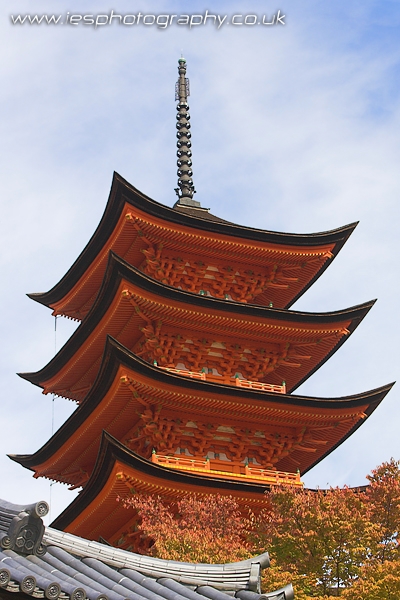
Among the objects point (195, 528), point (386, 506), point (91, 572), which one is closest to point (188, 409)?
point (195, 528)

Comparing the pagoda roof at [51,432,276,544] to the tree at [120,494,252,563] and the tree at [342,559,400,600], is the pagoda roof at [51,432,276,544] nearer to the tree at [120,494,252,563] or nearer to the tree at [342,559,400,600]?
the tree at [120,494,252,563]

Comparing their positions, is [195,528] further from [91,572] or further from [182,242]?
[91,572]

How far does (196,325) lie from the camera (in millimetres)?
28953

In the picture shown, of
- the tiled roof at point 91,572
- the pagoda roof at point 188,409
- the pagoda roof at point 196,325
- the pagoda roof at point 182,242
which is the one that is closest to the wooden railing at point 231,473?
the pagoda roof at point 188,409

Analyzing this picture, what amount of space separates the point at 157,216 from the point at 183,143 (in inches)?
373

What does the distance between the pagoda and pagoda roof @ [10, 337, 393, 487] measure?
0.14 ft

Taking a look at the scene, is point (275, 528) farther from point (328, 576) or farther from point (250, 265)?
point (250, 265)

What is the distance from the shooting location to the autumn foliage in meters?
18.7

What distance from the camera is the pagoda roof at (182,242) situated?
96.6 ft

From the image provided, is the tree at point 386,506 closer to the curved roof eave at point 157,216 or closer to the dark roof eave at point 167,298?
the dark roof eave at point 167,298

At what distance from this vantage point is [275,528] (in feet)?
67.9

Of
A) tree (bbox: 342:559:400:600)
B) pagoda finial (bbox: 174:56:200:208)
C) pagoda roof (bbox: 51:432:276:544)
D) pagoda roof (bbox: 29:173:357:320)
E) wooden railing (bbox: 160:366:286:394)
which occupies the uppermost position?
pagoda finial (bbox: 174:56:200:208)

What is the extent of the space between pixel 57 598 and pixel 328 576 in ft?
39.5

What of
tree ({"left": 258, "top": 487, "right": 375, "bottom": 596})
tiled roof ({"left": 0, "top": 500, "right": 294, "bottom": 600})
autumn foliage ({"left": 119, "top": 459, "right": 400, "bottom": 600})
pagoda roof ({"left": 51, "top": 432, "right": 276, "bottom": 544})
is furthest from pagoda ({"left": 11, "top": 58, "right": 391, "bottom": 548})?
tiled roof ({"left": 0, "top": 500, "right": 294, "bottom": 600})
